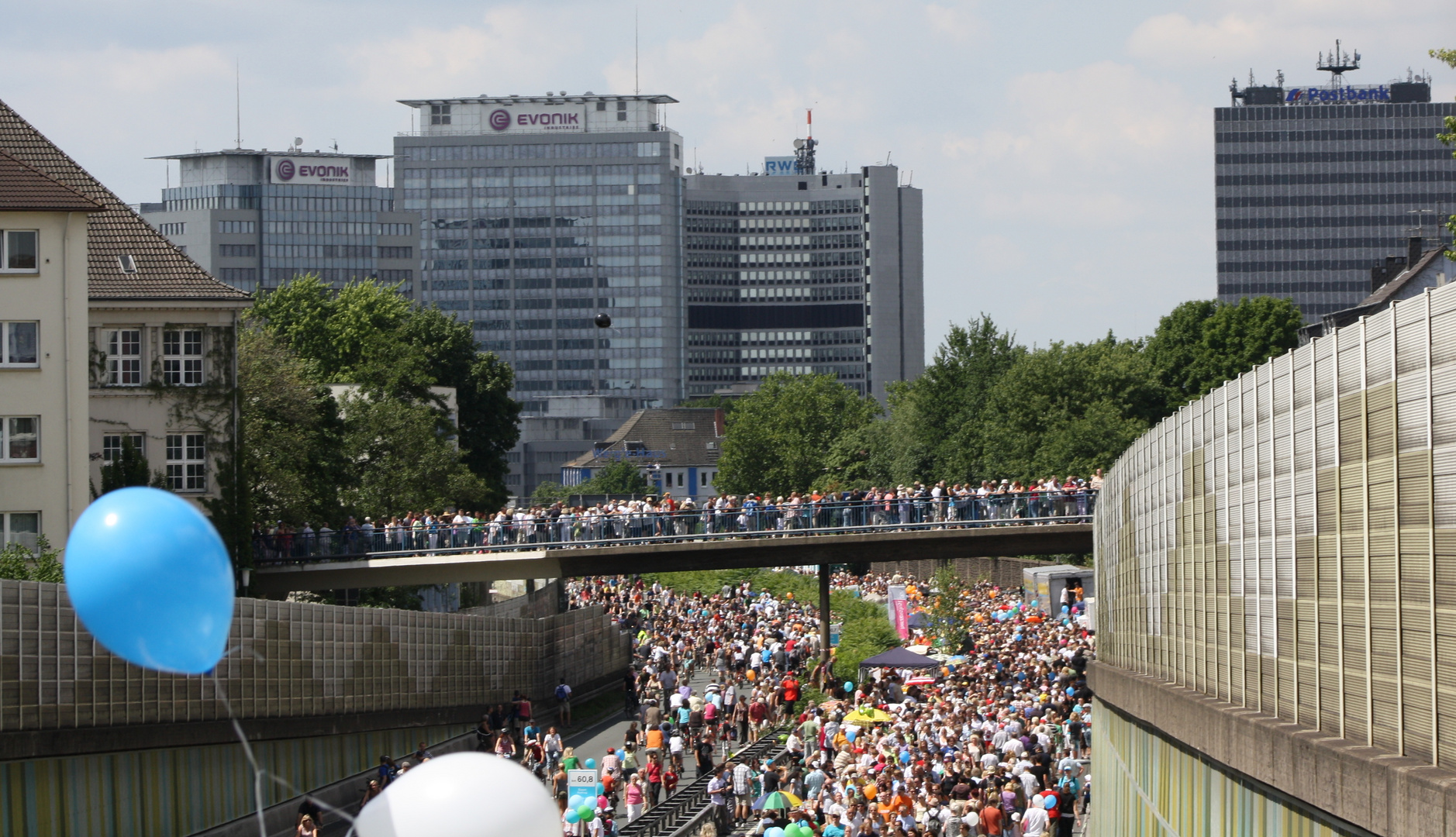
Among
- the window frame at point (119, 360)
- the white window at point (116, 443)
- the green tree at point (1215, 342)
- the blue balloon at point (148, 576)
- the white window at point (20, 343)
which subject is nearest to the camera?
the blue balloon at point (148, 576)

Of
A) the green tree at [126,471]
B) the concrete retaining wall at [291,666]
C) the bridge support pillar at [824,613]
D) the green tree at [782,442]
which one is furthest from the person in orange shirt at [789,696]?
the green tree at [782,442]

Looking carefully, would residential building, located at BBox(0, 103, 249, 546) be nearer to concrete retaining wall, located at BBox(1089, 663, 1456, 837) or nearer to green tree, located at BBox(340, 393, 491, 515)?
green tree, located at BBox(340, 393, 491, 515)

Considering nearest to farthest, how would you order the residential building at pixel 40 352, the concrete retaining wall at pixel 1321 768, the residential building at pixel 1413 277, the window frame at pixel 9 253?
the concrete retaining wall at pixel 1321 768, the residential building at pixel 40 352, the window frame at pixel 9 253, the residential building at pixel 1413 277

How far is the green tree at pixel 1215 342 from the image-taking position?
111562 mm

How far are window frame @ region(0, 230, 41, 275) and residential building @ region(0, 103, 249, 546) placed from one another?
19.6ft

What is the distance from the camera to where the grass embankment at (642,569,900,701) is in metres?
56.8

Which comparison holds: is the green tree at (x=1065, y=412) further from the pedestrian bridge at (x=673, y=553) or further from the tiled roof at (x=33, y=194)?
the tiled roof at (x=33, y=194)

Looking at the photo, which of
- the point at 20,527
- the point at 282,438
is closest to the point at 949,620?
the point at 282,438

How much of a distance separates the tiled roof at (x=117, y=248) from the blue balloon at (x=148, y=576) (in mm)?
35366

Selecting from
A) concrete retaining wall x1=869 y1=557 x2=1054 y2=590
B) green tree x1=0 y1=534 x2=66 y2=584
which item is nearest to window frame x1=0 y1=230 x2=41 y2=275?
green tree x1=0 y1=534 x2=66 y2=584

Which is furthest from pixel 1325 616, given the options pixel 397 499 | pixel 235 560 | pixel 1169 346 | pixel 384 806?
pixel 1169 346

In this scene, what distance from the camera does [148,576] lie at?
37.4 ft

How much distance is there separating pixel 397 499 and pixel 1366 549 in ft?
186


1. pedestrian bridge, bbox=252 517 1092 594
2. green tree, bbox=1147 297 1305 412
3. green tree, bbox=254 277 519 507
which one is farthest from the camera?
green tree, bbox=1147 297 1305 412
